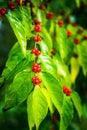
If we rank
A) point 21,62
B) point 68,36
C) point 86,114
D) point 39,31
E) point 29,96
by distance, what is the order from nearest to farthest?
point 29,96 → point 21,62 → point 39,31 → point 68,36 → point 86,114

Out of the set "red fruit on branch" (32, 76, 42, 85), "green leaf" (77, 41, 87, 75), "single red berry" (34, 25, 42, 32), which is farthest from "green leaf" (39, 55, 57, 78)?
"green leaf" (77, 41, 87, 75)

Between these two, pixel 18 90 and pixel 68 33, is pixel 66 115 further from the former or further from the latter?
pixel 68 33

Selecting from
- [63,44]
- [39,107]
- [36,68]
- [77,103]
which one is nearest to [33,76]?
[36,68]

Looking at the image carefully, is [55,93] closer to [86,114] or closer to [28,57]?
[28,57]

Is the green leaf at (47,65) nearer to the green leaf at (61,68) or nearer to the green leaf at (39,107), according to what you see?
the green leaf at (39,107)

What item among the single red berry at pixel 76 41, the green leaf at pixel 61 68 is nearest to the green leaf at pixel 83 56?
the single red berry at pixel 76 41

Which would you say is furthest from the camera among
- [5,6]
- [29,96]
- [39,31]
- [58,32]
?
[58,32]

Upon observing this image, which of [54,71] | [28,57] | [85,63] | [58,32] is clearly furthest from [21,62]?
[85,63]
